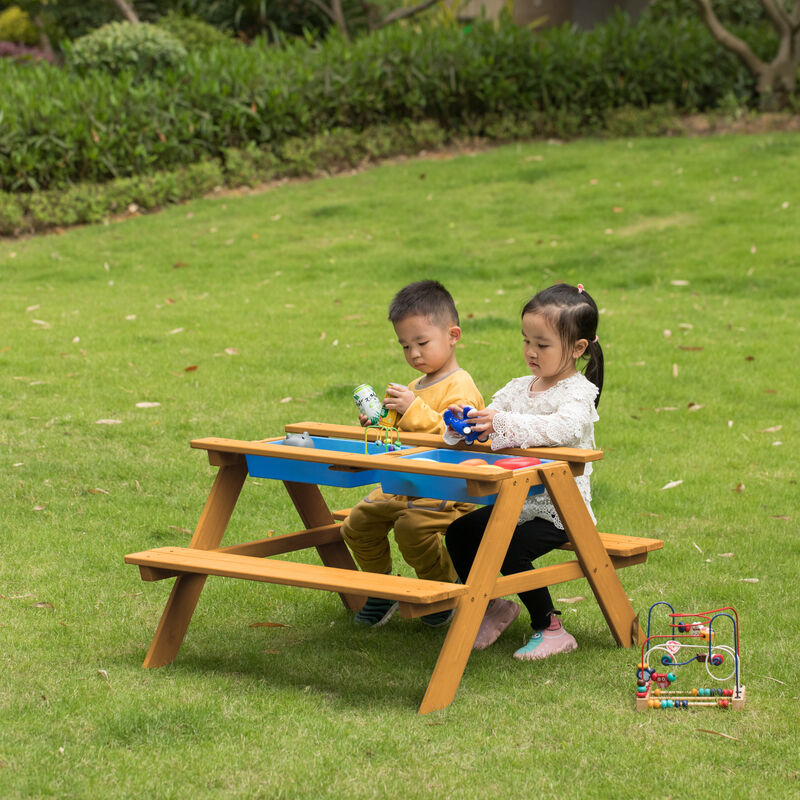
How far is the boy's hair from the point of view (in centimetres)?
445

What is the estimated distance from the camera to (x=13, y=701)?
3.64 metres

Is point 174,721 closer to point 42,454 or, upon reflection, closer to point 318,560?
point 318,560

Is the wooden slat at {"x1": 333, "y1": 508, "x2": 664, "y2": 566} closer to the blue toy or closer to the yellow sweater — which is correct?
the blue toy

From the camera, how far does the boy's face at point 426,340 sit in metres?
4.46

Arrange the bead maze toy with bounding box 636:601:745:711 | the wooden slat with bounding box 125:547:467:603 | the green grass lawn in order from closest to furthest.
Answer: the green grass lawn → the wooden slat with bounding box 125:547:467:603 → the bead maze toy with bounding box 636:601:745:711

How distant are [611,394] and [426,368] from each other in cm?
381

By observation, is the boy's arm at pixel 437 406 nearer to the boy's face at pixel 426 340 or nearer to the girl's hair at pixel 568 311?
the boy's face at pixel 426 340

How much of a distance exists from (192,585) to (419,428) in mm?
1061

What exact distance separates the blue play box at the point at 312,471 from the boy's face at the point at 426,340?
403 millimetres

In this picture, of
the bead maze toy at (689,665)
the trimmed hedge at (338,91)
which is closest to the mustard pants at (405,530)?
the bead maze toy at (689,665)

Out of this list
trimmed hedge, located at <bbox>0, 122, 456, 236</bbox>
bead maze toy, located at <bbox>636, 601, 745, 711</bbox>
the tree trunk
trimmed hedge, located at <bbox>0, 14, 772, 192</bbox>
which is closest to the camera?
bead maze toy, located at <bbox>636, 601, 745, 711</bbox>

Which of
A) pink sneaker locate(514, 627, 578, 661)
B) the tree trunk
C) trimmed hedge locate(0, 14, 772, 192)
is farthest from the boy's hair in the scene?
the tree trunk

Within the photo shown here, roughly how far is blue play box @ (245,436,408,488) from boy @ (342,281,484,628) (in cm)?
15

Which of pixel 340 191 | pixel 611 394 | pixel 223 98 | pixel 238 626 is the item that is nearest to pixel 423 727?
pixel 238 626
